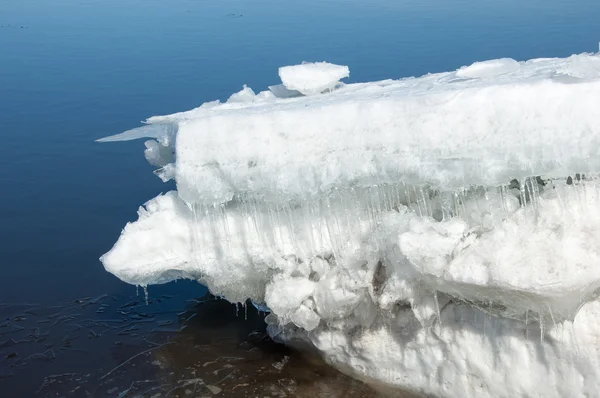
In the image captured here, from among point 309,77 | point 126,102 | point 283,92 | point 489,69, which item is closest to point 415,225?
point 489,69

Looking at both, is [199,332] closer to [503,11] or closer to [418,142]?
[418,142]

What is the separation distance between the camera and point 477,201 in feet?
18.3

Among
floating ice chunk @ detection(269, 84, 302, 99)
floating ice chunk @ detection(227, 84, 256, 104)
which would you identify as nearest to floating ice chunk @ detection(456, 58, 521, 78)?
floating ice chunk @ detection(269, 84, 302, 99)

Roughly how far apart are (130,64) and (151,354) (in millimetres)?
14195

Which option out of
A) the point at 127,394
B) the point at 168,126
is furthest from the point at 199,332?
the point at 168,126

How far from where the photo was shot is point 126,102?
53.1ft

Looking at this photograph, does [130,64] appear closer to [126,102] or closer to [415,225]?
[126,102]

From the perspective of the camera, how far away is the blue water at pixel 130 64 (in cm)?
1023

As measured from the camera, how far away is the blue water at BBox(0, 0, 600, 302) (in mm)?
10227

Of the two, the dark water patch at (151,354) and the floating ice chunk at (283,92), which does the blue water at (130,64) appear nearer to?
the dark water patch at (151,354)

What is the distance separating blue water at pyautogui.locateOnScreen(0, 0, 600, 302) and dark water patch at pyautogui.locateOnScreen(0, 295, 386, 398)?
0.59 meters

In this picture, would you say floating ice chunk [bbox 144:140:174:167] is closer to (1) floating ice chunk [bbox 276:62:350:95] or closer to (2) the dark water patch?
(1) floating ice chunk [bbox 276:62:350:95]

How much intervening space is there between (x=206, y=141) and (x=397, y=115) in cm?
175

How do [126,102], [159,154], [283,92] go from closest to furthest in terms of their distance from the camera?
[159,154] < [283,92] < [126,102]
